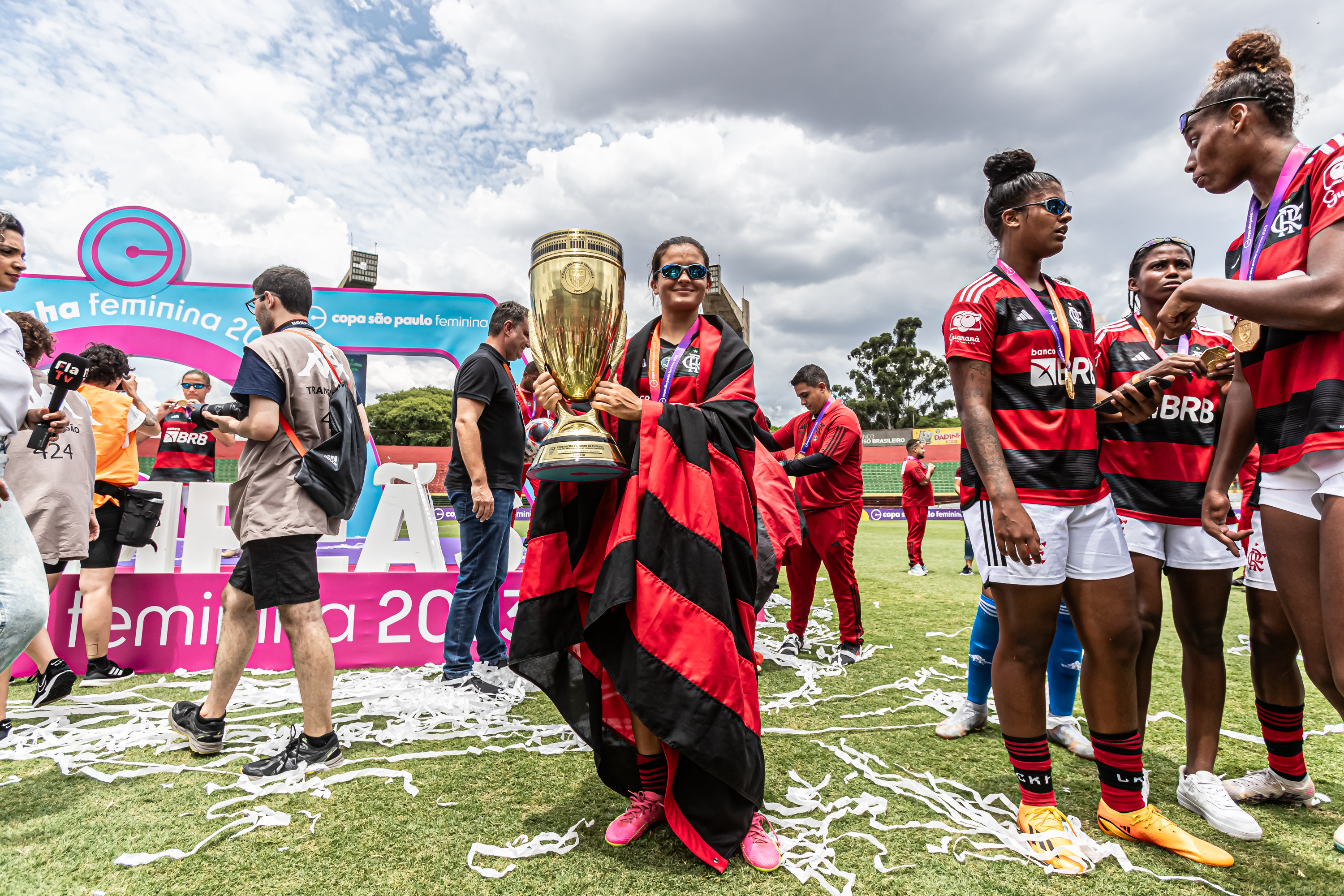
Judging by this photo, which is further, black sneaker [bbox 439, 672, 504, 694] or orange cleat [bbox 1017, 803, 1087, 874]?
black sneaker [bbox 439, 672, 504, 694]

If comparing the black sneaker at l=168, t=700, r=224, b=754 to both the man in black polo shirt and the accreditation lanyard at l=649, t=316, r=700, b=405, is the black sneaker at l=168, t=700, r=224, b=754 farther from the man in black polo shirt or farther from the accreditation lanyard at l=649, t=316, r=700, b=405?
the accreditation lanyard at l=649, t=316, r=700, b=405

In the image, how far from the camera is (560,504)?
2109mm

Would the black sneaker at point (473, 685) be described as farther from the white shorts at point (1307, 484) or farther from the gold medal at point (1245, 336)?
the gold medal at point (1245, 336)

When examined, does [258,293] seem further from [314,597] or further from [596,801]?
[596,801]

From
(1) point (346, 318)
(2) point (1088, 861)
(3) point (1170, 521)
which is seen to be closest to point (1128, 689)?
(2) point (1088, 861)

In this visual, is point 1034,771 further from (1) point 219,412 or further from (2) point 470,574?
(1) point 219,412

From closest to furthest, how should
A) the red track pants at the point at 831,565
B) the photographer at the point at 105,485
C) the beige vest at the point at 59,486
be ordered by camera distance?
1. the beige vest at the point at 59,486
2. the photographer at the point at 105,485
3. the red track pants at the point at 831,565

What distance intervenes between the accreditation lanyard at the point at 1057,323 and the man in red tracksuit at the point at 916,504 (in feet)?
24.2

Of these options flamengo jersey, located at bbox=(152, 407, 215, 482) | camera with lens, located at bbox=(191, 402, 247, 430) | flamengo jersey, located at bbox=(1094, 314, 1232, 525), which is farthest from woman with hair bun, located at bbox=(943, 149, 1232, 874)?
flamengo jersey, located at bbox=(152, 407, 215, 482)

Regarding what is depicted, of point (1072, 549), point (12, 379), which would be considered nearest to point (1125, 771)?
point (1072, 549)

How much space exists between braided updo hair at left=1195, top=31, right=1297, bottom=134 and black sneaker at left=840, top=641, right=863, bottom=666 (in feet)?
11.5

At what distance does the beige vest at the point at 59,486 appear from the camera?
3.43 m

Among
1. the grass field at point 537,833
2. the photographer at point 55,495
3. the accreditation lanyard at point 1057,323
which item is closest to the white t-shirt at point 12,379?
the grass field at point 537,833

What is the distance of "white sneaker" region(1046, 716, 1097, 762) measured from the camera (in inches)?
109
